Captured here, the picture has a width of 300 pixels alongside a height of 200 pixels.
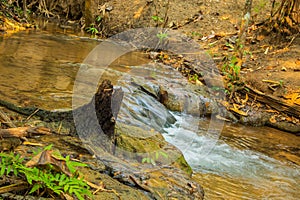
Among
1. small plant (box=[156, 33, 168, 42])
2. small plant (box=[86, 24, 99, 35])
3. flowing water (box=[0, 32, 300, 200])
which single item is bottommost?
flowing water (box=[0, 32, 300, 200])

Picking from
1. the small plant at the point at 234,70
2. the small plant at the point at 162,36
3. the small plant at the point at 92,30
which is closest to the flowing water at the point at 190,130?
the small plant at the point at 234,70

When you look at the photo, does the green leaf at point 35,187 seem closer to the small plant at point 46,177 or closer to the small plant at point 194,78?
the small plant at point 46,177

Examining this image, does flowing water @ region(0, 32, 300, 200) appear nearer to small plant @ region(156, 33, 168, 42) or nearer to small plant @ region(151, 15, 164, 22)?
small plant @ region(156, 33, 168, 42)

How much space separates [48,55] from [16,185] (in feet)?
20.5

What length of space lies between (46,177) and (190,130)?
426 cm

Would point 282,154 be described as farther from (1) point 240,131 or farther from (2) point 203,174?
(2) point 203,174

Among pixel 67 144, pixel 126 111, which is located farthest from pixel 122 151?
pixel 126 111

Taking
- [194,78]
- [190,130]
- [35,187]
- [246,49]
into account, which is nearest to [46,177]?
[35,187]

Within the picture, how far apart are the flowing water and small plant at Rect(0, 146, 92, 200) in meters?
1.93

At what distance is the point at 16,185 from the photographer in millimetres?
2059

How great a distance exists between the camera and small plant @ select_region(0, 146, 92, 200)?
6.64 feet

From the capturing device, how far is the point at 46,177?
6.73ft

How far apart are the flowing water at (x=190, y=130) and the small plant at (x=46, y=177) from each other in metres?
1.93

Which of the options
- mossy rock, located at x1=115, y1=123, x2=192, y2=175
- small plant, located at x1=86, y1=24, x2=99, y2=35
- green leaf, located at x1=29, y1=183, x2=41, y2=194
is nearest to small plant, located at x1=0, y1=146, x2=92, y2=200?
green leaf, located at x1=29, y1=183, x2=41, y2=194
